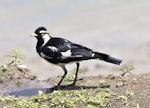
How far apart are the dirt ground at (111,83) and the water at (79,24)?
5.75 meters

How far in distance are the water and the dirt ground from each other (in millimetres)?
5751

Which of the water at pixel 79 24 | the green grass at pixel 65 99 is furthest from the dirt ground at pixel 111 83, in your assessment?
the water at pixel 79 24

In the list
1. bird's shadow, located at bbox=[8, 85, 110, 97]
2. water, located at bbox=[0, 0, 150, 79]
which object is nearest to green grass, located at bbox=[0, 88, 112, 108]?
bird's shadow, located at bbox=[8, 85, 110, 97]

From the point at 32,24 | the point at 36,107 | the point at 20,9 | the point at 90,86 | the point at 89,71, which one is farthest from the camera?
the point at 20,9

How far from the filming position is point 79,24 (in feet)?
66.4

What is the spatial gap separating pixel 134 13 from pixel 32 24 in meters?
3.14

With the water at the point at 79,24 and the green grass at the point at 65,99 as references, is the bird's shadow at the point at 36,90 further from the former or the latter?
the water at the point at 79,24

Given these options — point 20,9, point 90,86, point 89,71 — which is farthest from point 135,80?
point 20,9

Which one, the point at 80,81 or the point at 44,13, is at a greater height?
the point at 44,13

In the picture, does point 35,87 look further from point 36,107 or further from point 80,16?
point 80,16

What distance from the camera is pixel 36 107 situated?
8.23 m

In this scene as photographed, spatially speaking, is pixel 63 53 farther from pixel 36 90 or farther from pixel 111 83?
pixel 111 83

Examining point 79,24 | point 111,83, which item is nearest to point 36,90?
point 111,83

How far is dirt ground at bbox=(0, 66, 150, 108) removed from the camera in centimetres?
827
